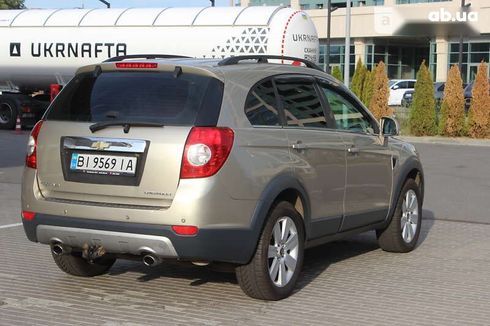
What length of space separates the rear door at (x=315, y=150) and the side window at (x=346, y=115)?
198 millimetres

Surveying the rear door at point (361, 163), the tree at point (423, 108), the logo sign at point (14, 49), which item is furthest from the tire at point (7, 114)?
the rear door at point (361, 163)

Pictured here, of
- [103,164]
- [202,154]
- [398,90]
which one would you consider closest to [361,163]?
[202,154]

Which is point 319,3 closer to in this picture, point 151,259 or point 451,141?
point 451,141

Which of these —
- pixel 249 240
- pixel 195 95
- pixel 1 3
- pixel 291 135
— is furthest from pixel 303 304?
pixel 1 3

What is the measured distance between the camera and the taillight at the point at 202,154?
531 centimetres

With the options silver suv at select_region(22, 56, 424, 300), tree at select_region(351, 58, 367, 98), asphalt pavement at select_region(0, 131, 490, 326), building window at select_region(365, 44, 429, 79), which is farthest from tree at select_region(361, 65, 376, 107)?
building window at select_region(365, 44, 429, 79)

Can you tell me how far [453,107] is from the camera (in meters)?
26.8

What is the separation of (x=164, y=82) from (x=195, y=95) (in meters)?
0.29

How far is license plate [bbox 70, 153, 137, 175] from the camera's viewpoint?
18.0 feet

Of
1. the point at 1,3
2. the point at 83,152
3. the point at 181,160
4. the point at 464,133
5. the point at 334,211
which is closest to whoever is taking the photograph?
the point at 181,160

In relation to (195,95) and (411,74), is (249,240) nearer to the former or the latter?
(195,95)

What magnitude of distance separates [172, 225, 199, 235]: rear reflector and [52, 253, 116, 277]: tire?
147 centimetres

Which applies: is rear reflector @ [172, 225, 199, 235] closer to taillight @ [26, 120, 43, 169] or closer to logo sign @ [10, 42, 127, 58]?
taillight @ [26, 120, 43, 169]

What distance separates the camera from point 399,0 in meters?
66.1
